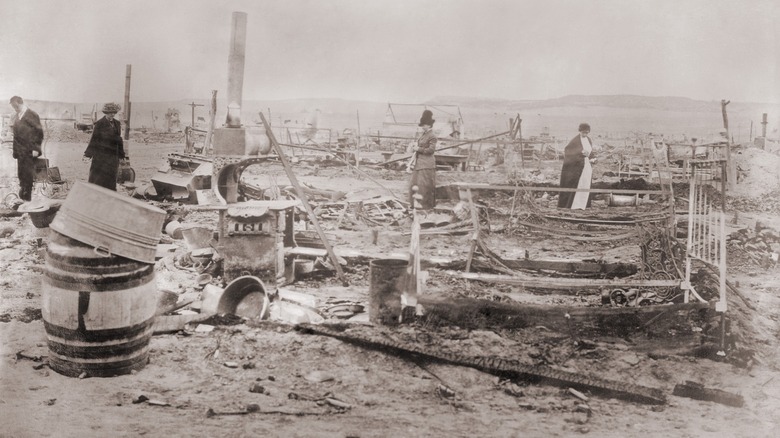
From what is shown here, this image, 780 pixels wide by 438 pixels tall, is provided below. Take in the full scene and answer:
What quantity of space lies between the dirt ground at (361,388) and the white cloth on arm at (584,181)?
4.36m

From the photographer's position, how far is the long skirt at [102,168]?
757cm

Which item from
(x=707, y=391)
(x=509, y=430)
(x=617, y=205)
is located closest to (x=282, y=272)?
(x=509, y=430)

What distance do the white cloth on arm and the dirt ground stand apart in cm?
436

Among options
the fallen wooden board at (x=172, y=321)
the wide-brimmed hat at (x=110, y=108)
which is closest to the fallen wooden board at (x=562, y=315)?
the fallen wooden board at (x=172, y=321)

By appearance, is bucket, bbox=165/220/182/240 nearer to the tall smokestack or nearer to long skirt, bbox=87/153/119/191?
long skirt, bbox=87/153/119/191

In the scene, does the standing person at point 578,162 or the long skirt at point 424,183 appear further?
the long skirt at point 424,183

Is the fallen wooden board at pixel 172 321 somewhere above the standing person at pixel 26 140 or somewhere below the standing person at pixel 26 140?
below

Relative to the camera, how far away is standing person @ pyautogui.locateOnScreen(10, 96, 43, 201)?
8.18 meters

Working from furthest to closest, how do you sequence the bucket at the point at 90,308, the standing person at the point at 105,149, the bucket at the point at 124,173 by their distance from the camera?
the bucket at the point at 124,173, the standing person at the point at 105,149, the bucket at the point at 90,308

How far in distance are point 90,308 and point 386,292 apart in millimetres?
2353

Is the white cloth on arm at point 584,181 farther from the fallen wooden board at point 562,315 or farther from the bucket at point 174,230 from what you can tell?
the bucket at point 174,230

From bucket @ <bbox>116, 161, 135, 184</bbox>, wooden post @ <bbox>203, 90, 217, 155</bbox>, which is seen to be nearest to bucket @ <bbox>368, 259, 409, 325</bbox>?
bucket @ <bbox>116, 161, 135, 184</bbox>

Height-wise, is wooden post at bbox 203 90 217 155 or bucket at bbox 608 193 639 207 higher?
wooden post at bbox 203 90 217 155

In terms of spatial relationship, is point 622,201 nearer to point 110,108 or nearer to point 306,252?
point 306,252
